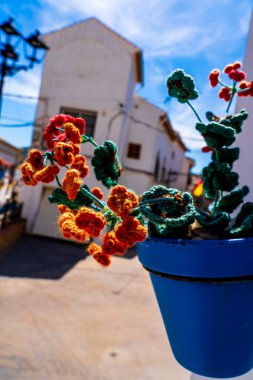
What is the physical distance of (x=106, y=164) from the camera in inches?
20.7

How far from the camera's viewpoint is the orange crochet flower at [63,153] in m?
0.43

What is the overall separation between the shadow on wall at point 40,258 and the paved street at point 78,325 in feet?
0.07

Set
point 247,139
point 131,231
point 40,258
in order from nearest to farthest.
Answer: point 131,231 → point 247,139 → point 40,258

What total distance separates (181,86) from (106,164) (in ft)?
0.59

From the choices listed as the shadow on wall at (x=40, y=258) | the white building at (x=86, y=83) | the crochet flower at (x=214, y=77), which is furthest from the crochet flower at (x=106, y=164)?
the white building at (x=86, y=83)

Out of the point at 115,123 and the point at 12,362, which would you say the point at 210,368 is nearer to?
the point at 12,362

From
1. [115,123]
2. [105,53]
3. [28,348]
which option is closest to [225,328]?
[28,348]

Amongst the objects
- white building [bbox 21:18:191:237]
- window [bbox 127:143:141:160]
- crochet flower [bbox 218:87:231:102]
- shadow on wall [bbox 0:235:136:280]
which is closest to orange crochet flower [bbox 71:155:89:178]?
crochet flower [bbox 218:87:231:102]

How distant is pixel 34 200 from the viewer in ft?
28.4

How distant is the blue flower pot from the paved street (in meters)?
2.61

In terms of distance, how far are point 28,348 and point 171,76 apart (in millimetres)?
3317

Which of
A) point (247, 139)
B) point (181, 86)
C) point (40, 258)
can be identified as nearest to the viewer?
point (181, 86)

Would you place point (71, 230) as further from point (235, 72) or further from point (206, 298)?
point (235, 72)

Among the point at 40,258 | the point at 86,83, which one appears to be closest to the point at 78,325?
the point at 40,258
